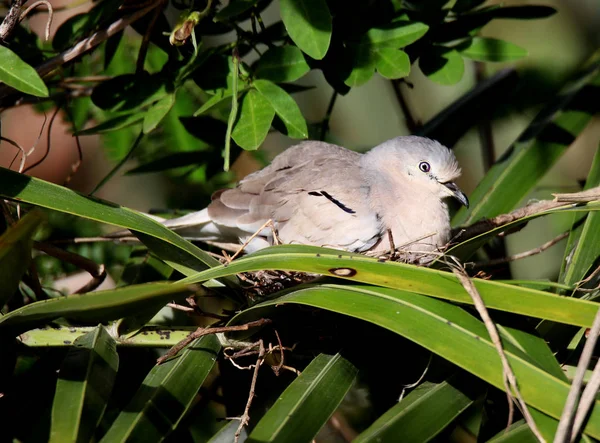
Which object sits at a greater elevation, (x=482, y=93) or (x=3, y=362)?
(x=482, y=93)

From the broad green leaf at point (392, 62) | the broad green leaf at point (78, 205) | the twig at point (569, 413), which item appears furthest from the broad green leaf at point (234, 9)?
the twig at point (569, 413)

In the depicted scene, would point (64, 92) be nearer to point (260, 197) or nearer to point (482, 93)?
point (260, 197)

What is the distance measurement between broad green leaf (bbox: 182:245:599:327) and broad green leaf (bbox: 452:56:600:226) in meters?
1.03

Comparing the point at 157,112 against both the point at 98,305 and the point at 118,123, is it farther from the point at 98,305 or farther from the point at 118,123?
the point at 98,305

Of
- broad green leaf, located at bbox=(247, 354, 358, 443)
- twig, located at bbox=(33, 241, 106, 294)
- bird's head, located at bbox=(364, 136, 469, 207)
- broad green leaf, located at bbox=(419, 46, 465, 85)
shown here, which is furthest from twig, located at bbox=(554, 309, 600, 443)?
twig, located at bbox=(33, 241, 106, 294)

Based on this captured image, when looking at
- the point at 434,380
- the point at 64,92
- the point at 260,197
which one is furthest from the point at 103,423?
the point at 64,92

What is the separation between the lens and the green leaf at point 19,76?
1499 millimetres

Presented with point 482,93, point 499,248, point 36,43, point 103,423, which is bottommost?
point 103,423

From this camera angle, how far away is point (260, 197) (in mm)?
2262

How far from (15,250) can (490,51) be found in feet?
5.39

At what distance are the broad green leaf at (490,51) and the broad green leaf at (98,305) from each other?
1413 mm

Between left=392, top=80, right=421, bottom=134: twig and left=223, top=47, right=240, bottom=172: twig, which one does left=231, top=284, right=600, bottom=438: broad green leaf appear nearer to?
left=223, top=47, right=240, bottom=172: twig

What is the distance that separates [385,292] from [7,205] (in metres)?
1.14

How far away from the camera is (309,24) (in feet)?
5.75
